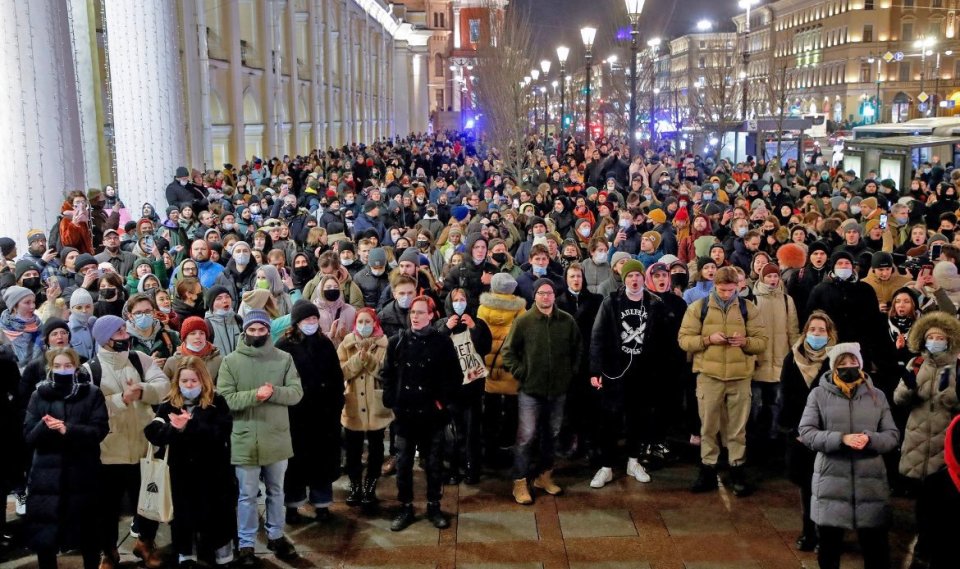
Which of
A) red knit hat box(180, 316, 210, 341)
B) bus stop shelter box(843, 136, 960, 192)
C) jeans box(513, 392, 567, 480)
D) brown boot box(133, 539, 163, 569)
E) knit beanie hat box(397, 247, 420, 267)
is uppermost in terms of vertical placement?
bus stop shelter box(843, 136, 960, 192)

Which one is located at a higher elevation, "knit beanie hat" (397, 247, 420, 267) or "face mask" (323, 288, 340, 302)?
"knit beanie hat" (397, 247, 420, 267)

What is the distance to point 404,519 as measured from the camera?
7594 millimetres

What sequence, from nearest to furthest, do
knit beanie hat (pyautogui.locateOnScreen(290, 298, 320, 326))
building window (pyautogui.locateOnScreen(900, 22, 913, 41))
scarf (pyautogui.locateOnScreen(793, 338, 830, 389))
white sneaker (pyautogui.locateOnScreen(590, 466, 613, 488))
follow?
scarf (pyautogui.locateOnScreen(793, 338, 830, 389))
knit beanie hat (pyautogui.locateOnScreen(290, 298, 320, 326))
white sneaker (pyautogui.locateOnScreen(590, 466, 613, 488))
building window (pyautogui.locateOnScreen(900, 22, 913, 41))

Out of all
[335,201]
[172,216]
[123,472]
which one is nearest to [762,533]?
[123,472]

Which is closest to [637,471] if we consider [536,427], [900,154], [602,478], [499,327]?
[602,478]

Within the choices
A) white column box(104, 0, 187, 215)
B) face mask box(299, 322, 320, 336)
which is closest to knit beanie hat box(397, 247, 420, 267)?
face mask box(299, 322, 320, 336)

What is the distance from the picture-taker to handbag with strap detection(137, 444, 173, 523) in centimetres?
647

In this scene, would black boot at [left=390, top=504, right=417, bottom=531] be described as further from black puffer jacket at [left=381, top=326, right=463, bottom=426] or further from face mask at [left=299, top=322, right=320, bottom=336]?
face mask at [left=299, top=322, right=320, bottom=336]

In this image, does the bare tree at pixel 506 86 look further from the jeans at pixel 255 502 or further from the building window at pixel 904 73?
the building window at pixel 904 73

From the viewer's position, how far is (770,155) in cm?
4259

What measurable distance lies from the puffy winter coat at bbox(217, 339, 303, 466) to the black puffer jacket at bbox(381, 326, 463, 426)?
890mm

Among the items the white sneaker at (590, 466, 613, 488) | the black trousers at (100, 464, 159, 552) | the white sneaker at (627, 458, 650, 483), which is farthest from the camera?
the white sneaker at (627, 458, 650, 483)

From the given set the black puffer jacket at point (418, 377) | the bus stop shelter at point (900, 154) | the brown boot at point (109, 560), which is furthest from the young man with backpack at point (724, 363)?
the bus stop shelter at point (900, 154)

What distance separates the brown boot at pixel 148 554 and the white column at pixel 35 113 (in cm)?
750
